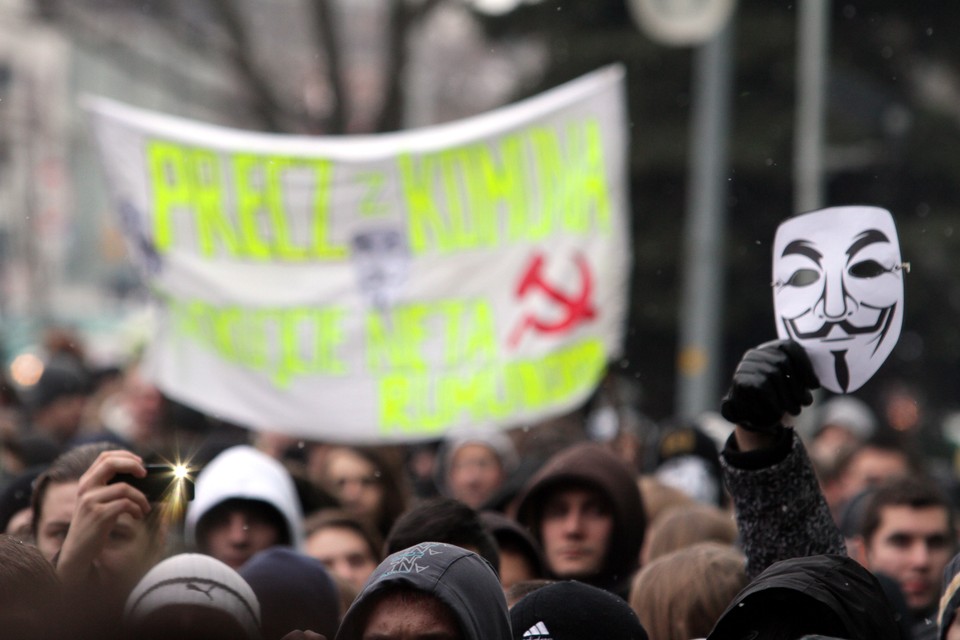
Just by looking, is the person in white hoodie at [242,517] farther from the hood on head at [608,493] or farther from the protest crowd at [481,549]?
the hood on head at [608,493]

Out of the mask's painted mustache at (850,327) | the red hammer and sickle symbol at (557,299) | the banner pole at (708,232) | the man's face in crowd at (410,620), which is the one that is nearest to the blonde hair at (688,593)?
the mask's painted mustache at (850,327)

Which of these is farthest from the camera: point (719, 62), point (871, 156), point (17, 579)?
point (871, 156)

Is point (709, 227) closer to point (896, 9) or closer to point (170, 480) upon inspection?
point (896, 9)

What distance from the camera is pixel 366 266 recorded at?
678cm

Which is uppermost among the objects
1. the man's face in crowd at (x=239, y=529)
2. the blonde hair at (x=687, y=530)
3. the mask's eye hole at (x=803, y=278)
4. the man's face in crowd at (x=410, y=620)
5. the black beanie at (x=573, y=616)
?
the mask's eye hole at (x=803, y=278)

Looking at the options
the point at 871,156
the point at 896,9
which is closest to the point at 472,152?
the point at 871,156

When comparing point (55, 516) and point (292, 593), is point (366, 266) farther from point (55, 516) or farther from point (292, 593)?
point (292, 593)

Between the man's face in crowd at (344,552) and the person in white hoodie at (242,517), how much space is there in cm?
7

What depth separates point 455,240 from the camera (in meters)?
6.82

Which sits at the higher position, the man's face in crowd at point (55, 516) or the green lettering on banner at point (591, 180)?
the green lettering on banner at point (591, 180)

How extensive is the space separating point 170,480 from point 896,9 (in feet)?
58.9

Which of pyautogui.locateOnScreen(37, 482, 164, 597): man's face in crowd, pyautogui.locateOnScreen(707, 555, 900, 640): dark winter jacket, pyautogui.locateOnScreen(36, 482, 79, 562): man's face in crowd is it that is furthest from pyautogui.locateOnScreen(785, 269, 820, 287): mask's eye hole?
pyautogui.locateOnScreen(36, 482, 79, 562): man's face in crowd

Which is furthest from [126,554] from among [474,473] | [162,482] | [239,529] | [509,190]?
[474,473]

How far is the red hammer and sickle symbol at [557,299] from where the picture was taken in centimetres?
677
